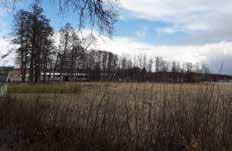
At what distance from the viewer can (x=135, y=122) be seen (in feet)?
22.2

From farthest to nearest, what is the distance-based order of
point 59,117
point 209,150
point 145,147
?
point 59,117, point 145,147, point 209,150

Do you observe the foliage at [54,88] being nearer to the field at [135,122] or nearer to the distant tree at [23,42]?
the field at [135,122]

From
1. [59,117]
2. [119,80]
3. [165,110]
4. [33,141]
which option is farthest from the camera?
[119,80]

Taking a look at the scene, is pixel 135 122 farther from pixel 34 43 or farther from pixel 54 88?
pixel 34 43

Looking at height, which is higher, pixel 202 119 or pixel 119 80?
pixel 119 80

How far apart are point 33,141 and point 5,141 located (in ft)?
2.05

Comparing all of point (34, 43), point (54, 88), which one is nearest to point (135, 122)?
point (54, 88)

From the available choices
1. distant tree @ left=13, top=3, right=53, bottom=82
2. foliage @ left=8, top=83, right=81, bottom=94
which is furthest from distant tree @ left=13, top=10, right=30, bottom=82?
foliage @ left=8, top=83, right=81, bottom=94

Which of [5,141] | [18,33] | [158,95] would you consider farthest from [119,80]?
[18,33]

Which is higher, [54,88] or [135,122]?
[54,88]

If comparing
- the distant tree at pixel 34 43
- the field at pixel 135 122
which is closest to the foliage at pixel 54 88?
the field at pixel 135 122

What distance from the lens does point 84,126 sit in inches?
277

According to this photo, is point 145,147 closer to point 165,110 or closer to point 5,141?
point 165,110

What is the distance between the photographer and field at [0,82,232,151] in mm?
6230
